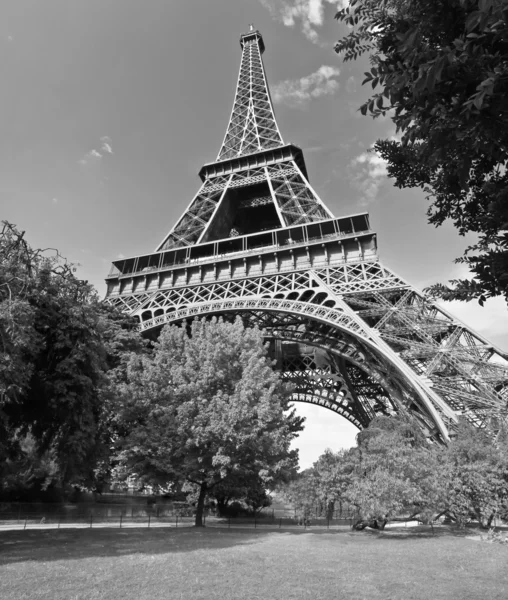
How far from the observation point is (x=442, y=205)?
5906mm

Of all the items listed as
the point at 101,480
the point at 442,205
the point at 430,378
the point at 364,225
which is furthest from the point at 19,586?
the point at 364,225

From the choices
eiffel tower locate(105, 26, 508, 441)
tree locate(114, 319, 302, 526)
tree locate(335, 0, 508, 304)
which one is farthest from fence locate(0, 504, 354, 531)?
tree locate(335, 0, 508, 304)

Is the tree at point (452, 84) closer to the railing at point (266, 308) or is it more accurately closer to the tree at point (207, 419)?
the tree at point (207, 419)

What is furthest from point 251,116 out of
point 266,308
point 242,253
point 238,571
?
point 238,571

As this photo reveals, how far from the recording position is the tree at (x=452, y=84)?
9.56ft

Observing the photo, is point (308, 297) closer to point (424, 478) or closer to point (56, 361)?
point (424, 478)

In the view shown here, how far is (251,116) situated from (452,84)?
57.2 metres

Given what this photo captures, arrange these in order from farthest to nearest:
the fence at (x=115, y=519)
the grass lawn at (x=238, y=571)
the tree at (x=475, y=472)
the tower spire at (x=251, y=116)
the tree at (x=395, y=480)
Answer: the tower spire at (x=251, y=116), the fence at (x=115, y=519), the tree at (x=475, y=472), the tree at (x=395, y=480), the grass lawn at (x=238, y=571)

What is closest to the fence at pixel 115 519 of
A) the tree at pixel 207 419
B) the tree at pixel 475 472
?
the tree at pixel 207 419

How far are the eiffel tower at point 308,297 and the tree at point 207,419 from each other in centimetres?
708

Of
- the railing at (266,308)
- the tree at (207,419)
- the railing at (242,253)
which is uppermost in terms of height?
the railing at (242,253)

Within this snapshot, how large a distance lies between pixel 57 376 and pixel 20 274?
3756mm

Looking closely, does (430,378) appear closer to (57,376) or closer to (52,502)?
(57,376)

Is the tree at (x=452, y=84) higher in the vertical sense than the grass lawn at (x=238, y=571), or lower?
higher
